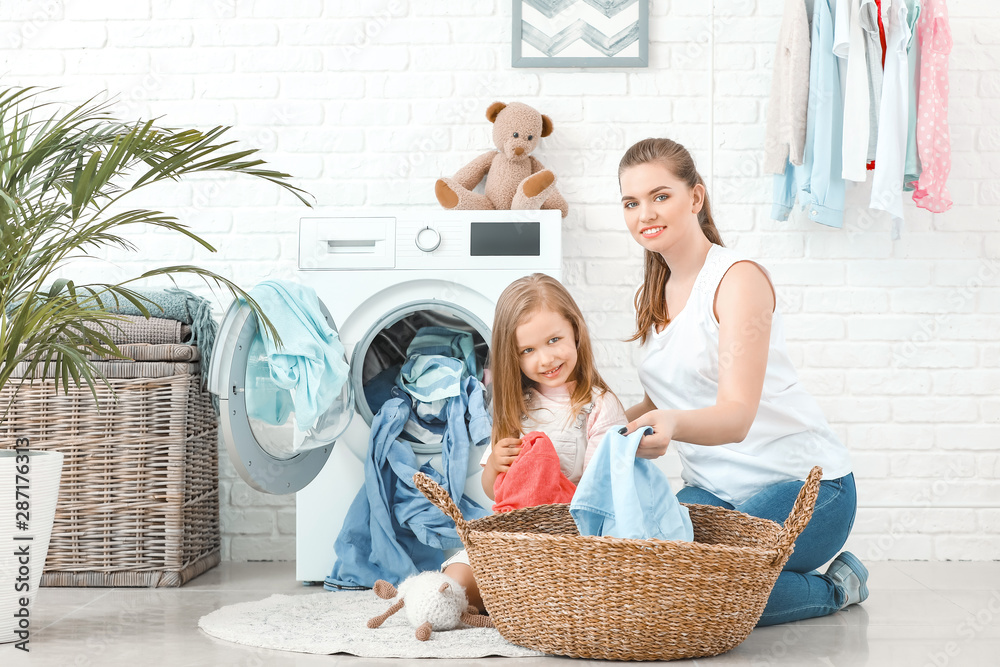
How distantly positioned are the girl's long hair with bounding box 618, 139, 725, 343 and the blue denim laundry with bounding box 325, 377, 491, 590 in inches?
19.2

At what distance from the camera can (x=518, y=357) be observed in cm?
177

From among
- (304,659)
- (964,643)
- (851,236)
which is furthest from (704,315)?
(851,236)

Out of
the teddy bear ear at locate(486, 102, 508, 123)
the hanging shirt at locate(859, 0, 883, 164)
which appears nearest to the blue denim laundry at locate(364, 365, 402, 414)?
the teddy bear ear at locate(486, 102, 508, 123)

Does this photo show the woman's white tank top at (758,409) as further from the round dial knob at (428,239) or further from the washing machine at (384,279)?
the round dial knob at (428,239)

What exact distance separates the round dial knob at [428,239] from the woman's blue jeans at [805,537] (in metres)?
0.90

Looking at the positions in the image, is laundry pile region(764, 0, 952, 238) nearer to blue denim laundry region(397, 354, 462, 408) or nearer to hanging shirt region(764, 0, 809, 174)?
hanging shirt region(764, 0, 809, 174)

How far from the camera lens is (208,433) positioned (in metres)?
2.38

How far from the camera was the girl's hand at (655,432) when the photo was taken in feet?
4.42

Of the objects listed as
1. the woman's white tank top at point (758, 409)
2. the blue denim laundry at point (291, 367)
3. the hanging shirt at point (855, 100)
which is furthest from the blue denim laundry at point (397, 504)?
the hanging shirt at point (855, 100)

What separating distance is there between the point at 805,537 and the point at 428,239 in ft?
3.63

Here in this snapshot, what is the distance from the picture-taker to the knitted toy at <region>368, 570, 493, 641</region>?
5.22 ft

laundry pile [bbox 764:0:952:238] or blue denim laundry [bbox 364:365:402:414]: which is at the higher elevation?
laundry pile [bbox 764:0:952:238]

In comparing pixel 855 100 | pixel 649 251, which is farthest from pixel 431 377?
pixel 855 100

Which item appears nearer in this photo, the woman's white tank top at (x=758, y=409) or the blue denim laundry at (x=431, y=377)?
the woman's white tank top at (x=758, y=409)
